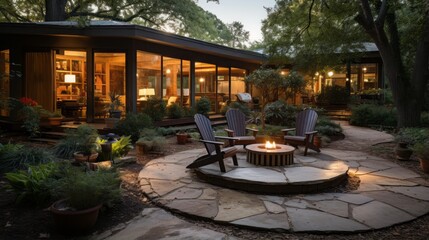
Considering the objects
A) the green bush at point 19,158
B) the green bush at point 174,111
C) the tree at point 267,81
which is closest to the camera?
the green bush at point 19,158

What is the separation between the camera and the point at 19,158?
191 inches

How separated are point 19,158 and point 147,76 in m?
5.58

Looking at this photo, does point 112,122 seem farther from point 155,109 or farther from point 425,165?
point 425,165

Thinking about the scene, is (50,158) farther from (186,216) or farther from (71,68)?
(71,68)

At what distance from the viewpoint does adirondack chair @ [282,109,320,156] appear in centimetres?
578

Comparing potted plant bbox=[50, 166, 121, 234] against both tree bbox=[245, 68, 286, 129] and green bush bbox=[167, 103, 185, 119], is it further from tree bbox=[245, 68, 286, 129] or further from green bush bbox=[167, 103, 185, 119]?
green bush bbox=[167, 103, 185, 119]

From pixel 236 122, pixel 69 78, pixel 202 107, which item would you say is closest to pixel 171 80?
pixel 202 107

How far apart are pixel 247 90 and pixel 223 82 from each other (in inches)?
76.4

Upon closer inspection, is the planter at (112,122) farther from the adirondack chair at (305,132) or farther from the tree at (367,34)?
the tree at (367,34)

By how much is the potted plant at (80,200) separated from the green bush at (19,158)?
2.00 metres

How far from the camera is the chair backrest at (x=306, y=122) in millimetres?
6116

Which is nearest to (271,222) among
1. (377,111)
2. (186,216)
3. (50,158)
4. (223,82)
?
(186,216)

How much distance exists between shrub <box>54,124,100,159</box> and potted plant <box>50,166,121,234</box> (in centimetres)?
187

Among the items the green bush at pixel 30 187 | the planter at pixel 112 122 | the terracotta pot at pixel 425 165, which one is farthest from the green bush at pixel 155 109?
the terracotta pot at pixel 425 165
